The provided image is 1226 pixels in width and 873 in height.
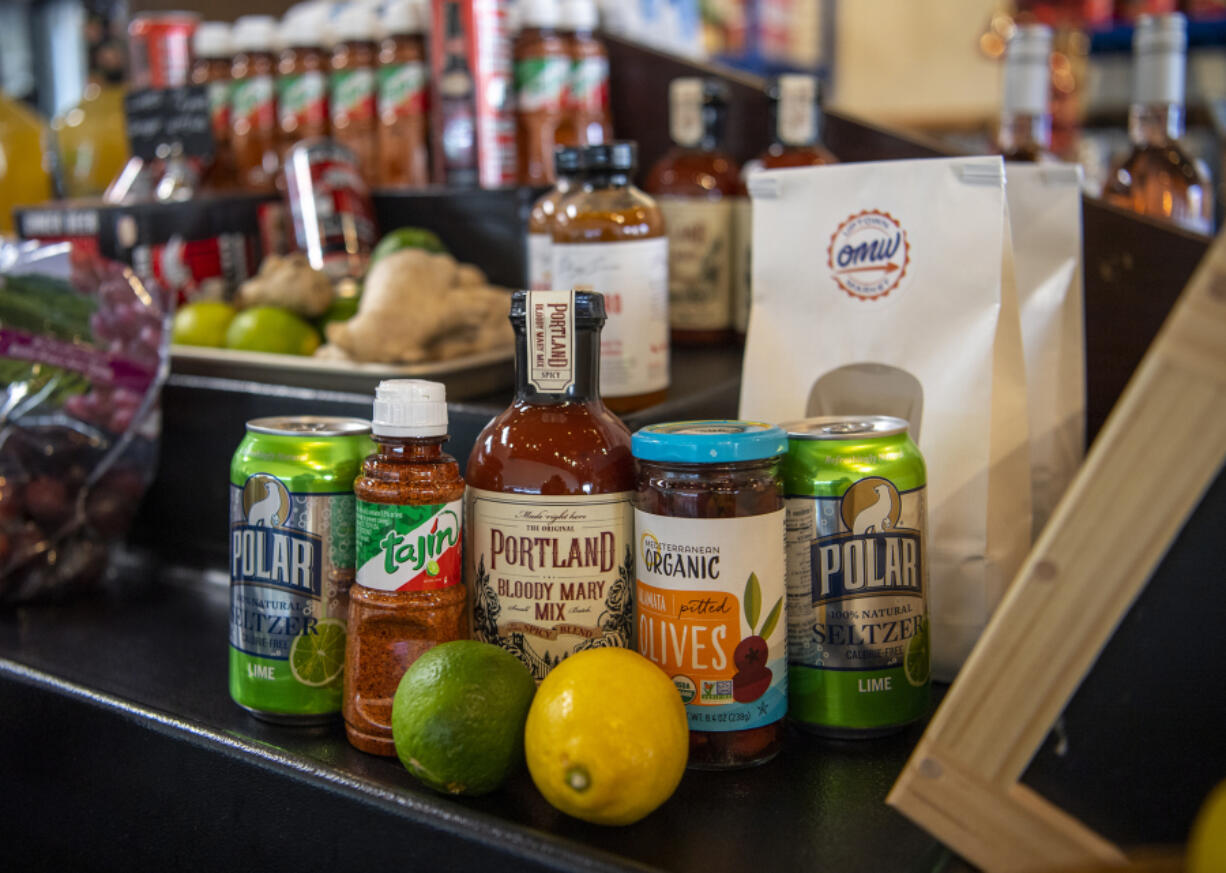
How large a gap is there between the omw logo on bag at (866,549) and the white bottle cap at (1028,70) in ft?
2.49

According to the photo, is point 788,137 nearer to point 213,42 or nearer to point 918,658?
point 918,658

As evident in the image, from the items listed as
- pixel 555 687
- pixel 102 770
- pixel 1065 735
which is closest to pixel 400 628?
pixel 555 687

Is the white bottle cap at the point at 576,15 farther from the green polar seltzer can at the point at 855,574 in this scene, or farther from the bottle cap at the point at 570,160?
the green polar seltzer can at the point at 855,574

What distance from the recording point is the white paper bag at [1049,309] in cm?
104

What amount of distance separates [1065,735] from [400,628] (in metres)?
0.44

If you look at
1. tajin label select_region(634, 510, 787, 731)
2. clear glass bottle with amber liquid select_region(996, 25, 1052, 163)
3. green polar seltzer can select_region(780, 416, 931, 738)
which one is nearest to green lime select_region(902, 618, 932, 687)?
green polar seltzer can select_region(780, 416, 931, 738)

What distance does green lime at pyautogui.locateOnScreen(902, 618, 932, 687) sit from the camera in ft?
2.73

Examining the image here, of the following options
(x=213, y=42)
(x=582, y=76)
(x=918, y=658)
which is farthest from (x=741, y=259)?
(x=213, y=42)

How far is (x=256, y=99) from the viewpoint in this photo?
1625 millimetres

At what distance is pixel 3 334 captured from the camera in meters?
1.18

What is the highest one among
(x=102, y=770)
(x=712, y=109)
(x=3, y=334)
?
(x=712, y=109)

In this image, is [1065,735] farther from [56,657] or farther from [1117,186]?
[1117,186]

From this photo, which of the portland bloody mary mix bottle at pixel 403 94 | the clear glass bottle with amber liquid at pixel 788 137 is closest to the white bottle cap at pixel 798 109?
the clear glass bottle with amber liquid at pixel 788 137

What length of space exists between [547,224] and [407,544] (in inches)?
A: 16.4
